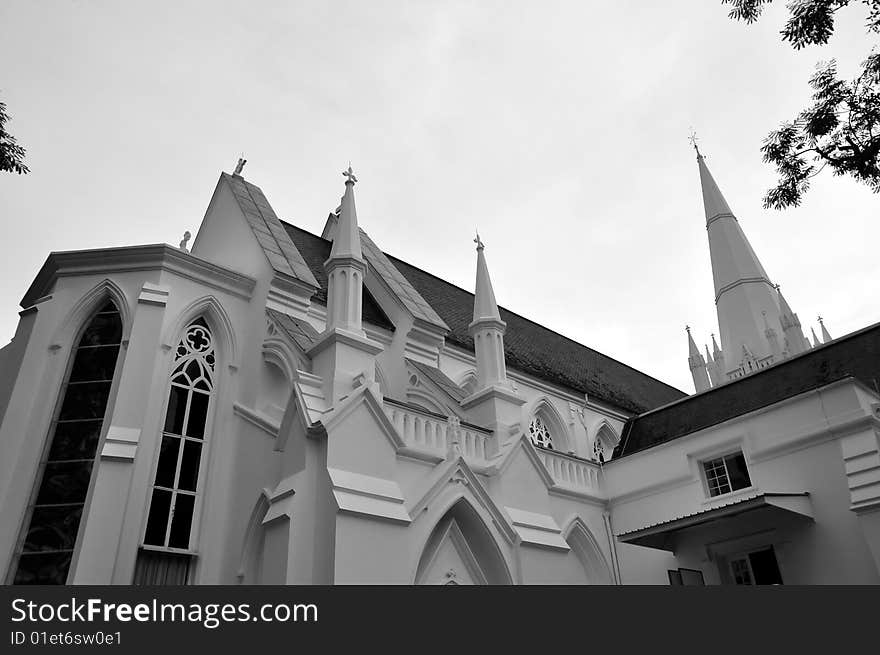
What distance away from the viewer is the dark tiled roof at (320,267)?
18.1 meters

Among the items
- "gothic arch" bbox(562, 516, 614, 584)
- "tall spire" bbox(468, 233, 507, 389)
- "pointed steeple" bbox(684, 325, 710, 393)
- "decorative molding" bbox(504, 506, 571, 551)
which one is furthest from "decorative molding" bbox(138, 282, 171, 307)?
"pointed steeple" bbox(684, 325, 710, 393)

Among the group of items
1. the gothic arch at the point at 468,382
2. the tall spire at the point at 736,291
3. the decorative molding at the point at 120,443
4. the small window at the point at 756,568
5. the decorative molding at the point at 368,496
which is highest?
the tall spire at the point at 736,291

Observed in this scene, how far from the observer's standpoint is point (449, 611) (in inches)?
272

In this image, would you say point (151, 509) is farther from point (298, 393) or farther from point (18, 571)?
point (298, 393)

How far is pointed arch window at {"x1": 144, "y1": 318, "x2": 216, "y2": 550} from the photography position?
12.6 metres

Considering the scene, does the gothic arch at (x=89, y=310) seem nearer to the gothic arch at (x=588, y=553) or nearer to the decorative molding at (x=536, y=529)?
the decorative molding at (x=536, y=529)

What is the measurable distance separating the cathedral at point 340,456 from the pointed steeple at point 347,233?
0.21ft

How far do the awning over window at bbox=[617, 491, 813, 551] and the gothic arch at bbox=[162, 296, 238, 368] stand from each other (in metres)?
9.53

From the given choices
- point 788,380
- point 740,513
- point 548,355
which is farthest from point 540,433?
point 740,513

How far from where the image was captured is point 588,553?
16.1 m

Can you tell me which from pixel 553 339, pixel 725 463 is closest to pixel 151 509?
pixel 725 463

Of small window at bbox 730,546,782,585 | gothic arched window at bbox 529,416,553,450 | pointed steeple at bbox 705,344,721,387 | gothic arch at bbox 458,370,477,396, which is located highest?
pointed steeple at bbox 705,344,721,387

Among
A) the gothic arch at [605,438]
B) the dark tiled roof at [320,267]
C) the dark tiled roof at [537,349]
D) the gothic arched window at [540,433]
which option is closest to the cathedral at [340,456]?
the dark tiled roof at [320,267]

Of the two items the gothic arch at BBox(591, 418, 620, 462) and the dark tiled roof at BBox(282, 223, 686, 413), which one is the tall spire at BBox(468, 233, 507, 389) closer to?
the dark tiled roof at BBox(282, 223, 686, 413)
